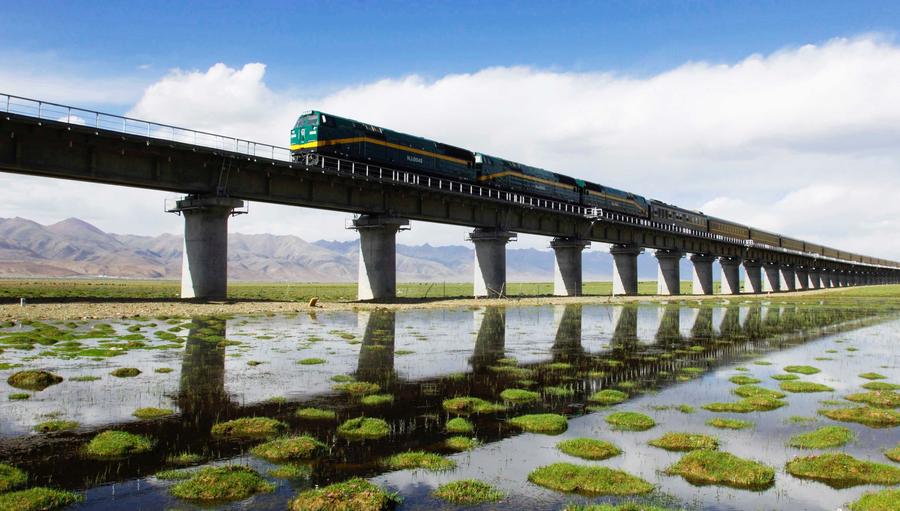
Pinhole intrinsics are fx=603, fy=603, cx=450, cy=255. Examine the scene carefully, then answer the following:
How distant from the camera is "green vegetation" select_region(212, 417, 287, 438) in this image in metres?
13.5

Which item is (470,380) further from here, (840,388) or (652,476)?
(840,388)

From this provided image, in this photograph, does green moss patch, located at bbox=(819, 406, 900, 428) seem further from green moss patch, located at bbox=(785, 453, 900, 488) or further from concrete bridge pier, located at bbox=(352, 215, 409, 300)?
concrete bridge pier, located at bbox=(352, 215, 409, 300)

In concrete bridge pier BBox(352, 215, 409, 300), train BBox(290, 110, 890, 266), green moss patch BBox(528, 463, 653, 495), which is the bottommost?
green moss patch BBox(528, 463, 653, 495)

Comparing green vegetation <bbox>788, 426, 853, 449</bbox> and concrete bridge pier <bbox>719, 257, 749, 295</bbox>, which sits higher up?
concrete bridge pier <bbox>719, 257, 749, 295</bbox>

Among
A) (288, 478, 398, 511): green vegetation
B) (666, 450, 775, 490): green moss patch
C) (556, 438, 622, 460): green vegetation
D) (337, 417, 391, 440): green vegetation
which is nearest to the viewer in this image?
(288, 478, 398, 511): green vegetation

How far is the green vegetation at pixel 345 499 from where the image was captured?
30.7ft

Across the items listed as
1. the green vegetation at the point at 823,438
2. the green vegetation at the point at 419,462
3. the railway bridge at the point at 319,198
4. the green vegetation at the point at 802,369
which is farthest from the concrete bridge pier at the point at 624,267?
the green vegetation at the point at 419,462

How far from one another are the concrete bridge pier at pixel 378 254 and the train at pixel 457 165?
599cm

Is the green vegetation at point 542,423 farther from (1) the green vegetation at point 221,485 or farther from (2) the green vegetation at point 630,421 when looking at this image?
(1) the green vegetation at point 221,485

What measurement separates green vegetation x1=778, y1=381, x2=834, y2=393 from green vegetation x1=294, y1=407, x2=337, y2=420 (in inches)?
589

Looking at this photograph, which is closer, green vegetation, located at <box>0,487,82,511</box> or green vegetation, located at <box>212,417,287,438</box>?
green vegetation, located at <box>0,487,82,511</box>

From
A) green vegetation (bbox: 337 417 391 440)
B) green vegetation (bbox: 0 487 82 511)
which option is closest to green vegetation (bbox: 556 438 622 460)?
green vegetation (bbox: 337 417 391 440)

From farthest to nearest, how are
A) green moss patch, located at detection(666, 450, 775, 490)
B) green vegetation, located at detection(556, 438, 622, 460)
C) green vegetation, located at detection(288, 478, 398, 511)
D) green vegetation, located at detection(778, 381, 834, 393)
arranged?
green vegetation, located at detection(778, 381, 834, 393) → green vegetation, located at detection(556, 438, 622, 460) → green moss patch, located at detection(666, 450, 775, 490) → green vegetation, located at detection(288, 478, 398, 511)

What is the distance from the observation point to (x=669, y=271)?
356ft
